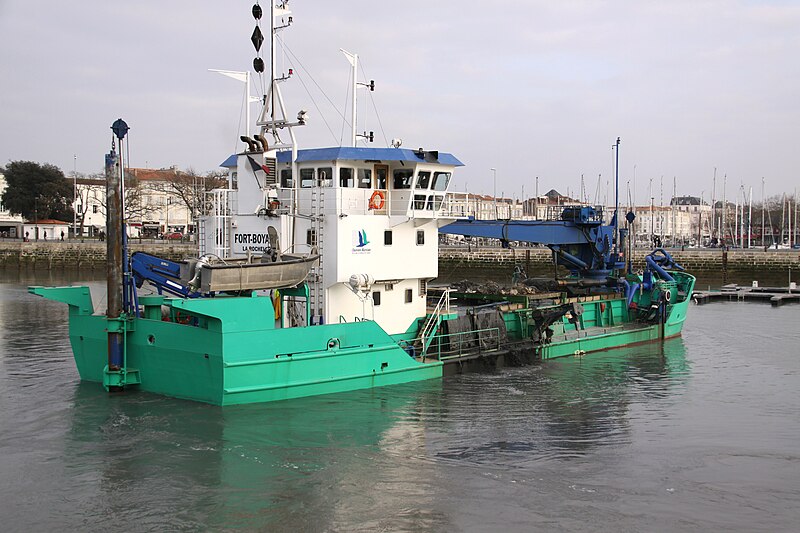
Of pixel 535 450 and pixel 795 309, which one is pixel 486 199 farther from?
pixel 535 450

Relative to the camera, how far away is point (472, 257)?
57.6 m

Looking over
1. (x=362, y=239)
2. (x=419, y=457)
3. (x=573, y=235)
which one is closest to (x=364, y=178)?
(x=362, y=239)

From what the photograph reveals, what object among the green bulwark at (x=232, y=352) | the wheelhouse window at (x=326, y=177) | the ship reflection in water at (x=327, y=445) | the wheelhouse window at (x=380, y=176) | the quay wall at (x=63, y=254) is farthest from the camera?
the quay wall at (x=63, y=254)

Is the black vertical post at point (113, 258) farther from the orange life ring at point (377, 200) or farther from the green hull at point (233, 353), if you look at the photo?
the orange life ring at point (377, 200)

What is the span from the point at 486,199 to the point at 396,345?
10572cm

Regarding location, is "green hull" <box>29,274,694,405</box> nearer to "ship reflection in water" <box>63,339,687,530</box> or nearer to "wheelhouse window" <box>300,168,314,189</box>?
"ship reflection in water" <box>63,339,687,530</box>

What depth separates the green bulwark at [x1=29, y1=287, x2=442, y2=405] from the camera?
14.7m

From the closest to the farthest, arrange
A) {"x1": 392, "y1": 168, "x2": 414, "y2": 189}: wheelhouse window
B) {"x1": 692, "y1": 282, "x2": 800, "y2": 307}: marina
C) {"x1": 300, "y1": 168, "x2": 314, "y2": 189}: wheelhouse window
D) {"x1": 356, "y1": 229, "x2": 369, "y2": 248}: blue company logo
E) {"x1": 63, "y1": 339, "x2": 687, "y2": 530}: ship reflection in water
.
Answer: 1. {"x1": 63, "y1": 339, "x2": 687, "y2": 530}: ship reflection in water
2. {"x1": 356, "y1": 229, "x2": 369, "y2": 248}: blue company logo
3. {"x1": 300, "y1": 168, "x2": 314, "y2": 189}: wheelhouse window
4. {"x1": 392, "y1": 168, "x2": 414, "y2": 189}: wheelhouse window
5. {"x1": 692, "y1": 282, "x2": 800, "y2": 307}: marina

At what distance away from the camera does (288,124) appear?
17.8 m

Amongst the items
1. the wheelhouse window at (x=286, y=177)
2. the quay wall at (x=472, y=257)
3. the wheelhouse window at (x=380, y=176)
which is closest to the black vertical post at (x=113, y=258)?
the wheelhouse window at (x=286, y=177)

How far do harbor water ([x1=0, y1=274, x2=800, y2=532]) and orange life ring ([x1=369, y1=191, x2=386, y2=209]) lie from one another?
4.45 metres

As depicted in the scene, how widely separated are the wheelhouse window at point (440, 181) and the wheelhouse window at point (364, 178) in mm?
1737

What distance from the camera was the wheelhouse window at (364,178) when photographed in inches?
719

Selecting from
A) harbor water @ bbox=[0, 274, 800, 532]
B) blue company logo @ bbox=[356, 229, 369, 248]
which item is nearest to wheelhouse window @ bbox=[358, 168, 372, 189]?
blue company logo @ bbox=[356, 229, 369, 248]
